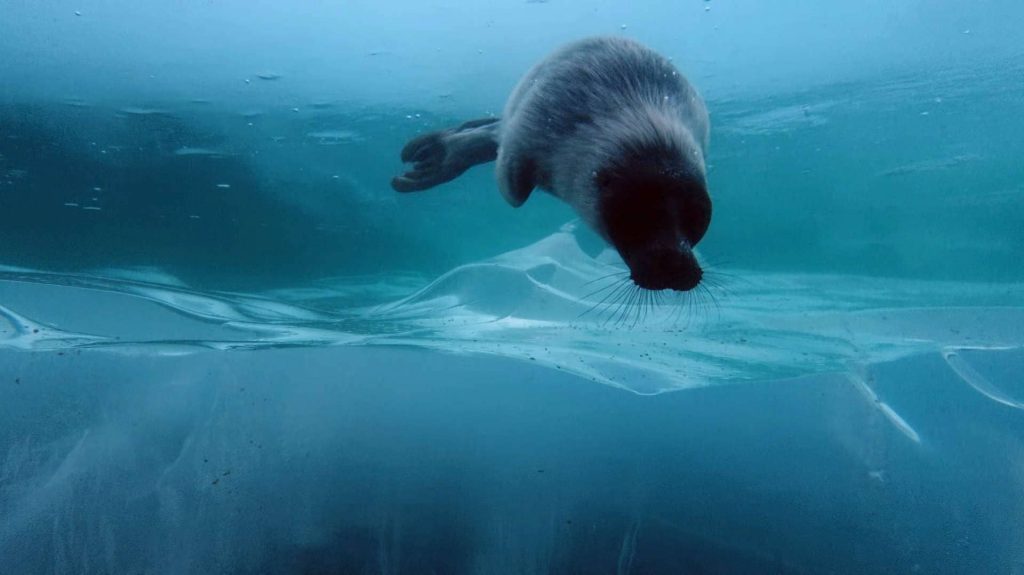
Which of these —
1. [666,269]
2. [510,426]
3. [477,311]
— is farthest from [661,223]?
[477,311]

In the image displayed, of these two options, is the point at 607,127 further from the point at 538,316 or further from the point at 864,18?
the point at 538,316

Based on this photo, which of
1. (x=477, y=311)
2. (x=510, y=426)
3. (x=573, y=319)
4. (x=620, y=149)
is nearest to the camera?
(x=620, y=149)

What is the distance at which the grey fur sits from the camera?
191 cm

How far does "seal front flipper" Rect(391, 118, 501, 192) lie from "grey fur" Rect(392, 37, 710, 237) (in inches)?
9.7

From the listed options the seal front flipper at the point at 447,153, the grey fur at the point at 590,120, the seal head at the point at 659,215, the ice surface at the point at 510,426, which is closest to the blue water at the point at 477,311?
the ice surface at the point at 510,426

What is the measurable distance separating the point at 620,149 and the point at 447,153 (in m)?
1.18

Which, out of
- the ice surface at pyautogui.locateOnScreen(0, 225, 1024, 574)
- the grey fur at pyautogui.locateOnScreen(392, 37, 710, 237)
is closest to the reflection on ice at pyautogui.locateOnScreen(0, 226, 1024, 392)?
the ice surface at pyautogui.locateOnScreen(0, 225, 1024, 574)

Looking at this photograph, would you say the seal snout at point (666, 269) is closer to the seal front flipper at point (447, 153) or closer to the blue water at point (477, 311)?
the blue water at point (477, 311)

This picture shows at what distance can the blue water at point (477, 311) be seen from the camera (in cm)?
223

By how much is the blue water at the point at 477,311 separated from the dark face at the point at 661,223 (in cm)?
91

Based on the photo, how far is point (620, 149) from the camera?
1.87 m

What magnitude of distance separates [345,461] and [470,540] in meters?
0.63

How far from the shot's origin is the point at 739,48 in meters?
2.88

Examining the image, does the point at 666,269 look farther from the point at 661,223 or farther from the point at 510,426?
the point at 510,426
